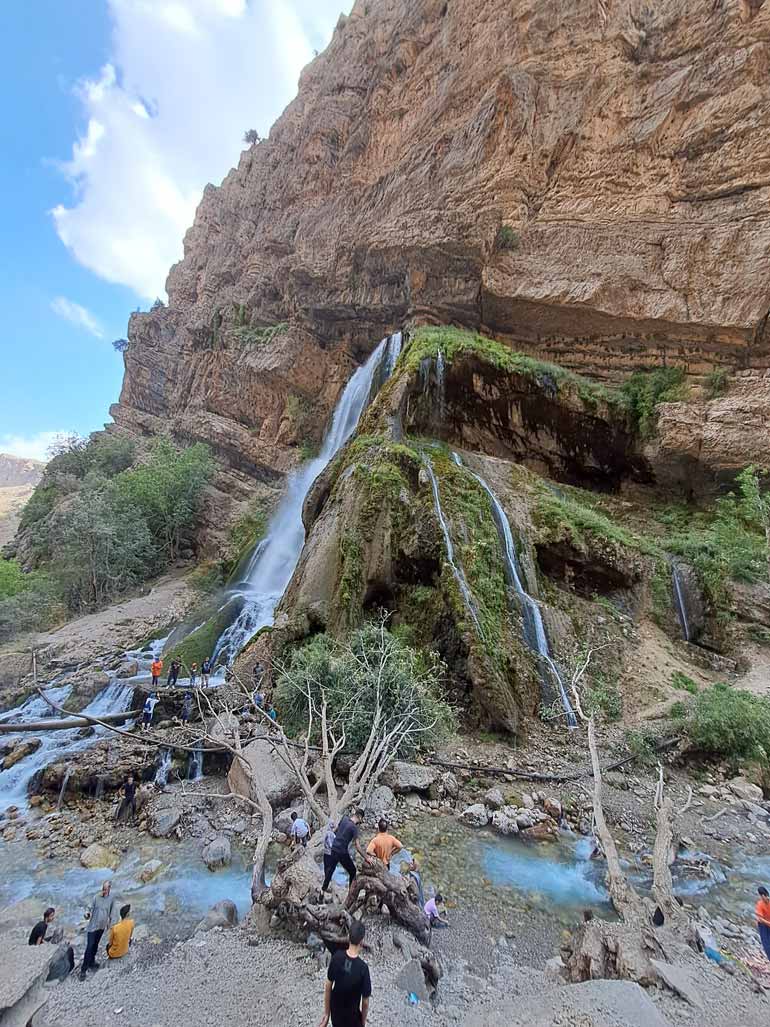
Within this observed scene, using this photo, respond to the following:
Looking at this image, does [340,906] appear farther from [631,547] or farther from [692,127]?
[692,127]

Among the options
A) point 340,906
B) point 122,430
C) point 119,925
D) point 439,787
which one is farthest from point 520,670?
point 122,430

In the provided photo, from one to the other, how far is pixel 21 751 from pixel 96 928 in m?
7.21

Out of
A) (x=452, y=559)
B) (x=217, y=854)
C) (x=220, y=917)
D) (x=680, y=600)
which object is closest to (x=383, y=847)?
(x=220, y=917)

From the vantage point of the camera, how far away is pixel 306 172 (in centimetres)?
3425

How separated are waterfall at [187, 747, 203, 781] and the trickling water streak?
1330cm

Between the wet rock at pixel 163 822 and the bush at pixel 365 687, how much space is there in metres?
2.61

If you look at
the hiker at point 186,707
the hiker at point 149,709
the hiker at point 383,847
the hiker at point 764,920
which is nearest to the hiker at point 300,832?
the hiker at point 383,847

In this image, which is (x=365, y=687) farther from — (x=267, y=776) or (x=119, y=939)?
(x=119, y=939)

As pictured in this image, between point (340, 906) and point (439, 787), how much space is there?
4.02m

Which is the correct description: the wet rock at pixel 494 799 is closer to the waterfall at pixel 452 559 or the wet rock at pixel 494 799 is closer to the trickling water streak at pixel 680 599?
the waterfall at pixel 452 559

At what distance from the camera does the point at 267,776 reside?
852 cm

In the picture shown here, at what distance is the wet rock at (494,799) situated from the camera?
323 inches

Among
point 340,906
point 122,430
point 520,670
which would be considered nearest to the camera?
point 340,906

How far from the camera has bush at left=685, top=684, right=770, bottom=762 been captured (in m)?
9.58
